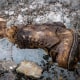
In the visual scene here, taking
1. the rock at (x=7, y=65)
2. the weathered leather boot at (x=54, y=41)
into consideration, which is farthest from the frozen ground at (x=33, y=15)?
the weathered leather boot at (x=54, y=41)

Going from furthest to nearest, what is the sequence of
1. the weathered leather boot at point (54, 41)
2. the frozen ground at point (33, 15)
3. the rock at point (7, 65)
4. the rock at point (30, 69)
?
1. the frozen ground at point (33, 15)
2. the rock at point (7, 65)
3. the rock at point (30, 69)
4. the weathered leather boot at point (54, 41)

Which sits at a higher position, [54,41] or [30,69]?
[54,41]

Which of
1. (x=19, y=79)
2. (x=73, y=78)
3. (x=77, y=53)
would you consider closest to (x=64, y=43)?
(x=77, y=53)

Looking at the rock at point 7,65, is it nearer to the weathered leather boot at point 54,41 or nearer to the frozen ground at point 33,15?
the frozen ground at point 33,15

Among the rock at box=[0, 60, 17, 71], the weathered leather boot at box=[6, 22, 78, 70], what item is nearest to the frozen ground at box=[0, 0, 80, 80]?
the rock at box=[0, 60, 17, 71]

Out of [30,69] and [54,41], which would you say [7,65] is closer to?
[30,69]

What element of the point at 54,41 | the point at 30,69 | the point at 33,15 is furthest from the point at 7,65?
the point at 33,15

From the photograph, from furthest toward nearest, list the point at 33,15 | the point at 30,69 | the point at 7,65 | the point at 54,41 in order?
the point at 33,15 → the point at 7,65 → the point at 30,69 → the point at 54,41
